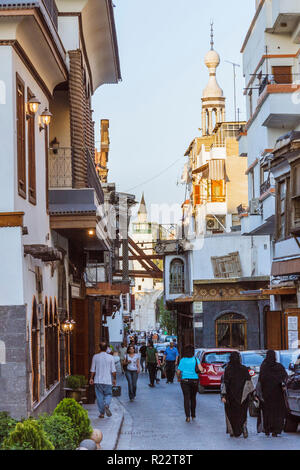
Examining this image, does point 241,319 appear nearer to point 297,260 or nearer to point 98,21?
point 297,260

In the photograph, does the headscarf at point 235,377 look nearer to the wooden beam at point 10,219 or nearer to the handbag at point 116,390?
the wooden beam at point 10,219

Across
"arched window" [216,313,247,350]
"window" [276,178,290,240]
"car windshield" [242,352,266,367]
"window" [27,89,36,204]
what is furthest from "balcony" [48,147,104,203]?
"arched window" [216,313,247,350]

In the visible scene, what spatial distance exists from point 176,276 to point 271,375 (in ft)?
136

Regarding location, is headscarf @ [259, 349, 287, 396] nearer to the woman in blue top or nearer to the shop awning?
the woman in blue top

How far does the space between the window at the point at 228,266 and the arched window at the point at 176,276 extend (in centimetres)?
668

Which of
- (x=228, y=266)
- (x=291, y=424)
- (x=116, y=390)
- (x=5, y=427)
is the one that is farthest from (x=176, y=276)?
(x=5, y=427)

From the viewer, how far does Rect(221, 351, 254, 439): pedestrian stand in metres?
16.8

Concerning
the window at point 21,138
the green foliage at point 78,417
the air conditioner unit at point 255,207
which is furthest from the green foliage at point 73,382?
the air conditioner unit at point 255,207

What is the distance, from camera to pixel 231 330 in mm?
48781

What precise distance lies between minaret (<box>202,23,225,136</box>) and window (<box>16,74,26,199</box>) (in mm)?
75073

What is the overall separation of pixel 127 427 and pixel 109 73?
13.6 m

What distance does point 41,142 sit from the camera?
18.0 metres
